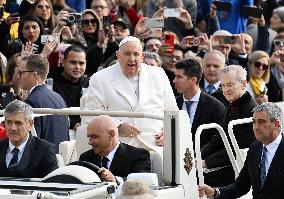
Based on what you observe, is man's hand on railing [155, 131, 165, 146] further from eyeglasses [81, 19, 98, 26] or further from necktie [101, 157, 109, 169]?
eyeglasses [81, 19, 98, 26]

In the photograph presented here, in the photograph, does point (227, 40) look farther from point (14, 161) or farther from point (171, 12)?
point (14, 161)

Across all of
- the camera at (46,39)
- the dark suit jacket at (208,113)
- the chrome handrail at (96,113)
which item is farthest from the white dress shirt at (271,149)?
the camera at (46,39)

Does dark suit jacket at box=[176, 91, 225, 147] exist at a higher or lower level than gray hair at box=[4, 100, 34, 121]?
higher

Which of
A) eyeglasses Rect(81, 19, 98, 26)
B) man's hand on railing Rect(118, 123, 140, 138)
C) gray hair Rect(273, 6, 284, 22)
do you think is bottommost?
man's hand on railing Rect(118, 123, 140, 138)

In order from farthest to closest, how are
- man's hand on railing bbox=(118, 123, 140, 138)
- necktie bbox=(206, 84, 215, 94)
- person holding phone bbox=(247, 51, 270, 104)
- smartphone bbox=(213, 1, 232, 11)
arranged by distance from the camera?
smartphone bbox=(213, 1, 232, 11) < person holding phone bbox=(247, 51, 270, 104) < necktie bbox=(206, 84, 215, 94) < man's hand on railing bbox=(118, 123, 140, 138)

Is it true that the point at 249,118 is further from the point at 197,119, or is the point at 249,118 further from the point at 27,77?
the point at 27,77

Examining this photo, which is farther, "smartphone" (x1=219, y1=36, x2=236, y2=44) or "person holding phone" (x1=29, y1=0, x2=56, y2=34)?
"smartphone" (x1=219, y1=36, x2=236, y2=44)

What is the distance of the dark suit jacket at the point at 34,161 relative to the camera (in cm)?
1061

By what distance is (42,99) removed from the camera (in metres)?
13.0

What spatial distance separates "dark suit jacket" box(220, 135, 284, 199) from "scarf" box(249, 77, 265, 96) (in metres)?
6.19

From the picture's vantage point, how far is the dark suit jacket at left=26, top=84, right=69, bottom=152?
12.9 m

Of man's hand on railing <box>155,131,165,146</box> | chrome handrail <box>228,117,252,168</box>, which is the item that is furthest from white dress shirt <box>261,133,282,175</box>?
man's hand on railing <box>155,131,165,146</box>

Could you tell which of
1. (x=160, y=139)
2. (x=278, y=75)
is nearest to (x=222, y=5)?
(x=278, y=75)

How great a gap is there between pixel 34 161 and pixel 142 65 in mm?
2432
